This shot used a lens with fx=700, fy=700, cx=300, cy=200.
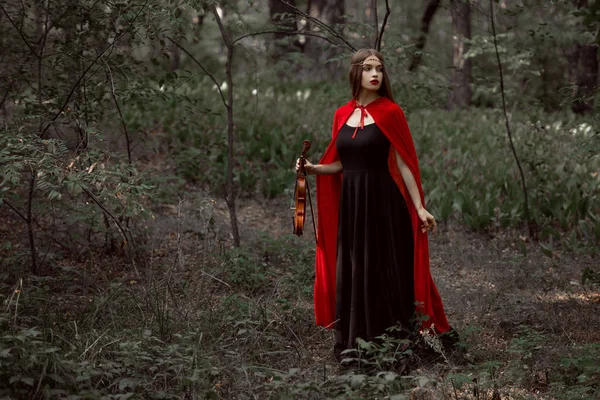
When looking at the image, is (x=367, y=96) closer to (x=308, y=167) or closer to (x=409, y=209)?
(x=308, y=167)

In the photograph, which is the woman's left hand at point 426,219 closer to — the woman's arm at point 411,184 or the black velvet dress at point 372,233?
the woman's arm at point 411,184

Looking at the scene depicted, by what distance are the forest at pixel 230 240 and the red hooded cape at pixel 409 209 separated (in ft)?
0.86

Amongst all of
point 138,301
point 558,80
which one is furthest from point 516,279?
point 558,80

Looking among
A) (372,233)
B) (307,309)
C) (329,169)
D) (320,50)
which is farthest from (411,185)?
(320,50)

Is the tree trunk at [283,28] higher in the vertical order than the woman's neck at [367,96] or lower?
higher

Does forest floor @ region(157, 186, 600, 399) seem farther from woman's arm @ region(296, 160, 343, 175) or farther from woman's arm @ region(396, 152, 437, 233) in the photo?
woman's arm @ region(296, 160, 343, 175)

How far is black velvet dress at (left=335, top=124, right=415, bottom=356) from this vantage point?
424 cm

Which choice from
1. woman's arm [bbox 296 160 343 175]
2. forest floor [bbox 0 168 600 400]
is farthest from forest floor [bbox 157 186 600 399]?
woman's arm [bbox 296 160 343 175]

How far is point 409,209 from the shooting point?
4.33 m

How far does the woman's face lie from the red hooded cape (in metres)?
0.11

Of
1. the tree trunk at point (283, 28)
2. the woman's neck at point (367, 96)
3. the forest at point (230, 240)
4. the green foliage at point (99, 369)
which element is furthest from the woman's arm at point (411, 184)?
the tree trunk at point (283, 28)

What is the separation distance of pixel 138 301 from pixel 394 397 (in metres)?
2.09

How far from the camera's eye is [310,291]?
5523mm

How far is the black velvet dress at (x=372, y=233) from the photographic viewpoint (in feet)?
13.9
